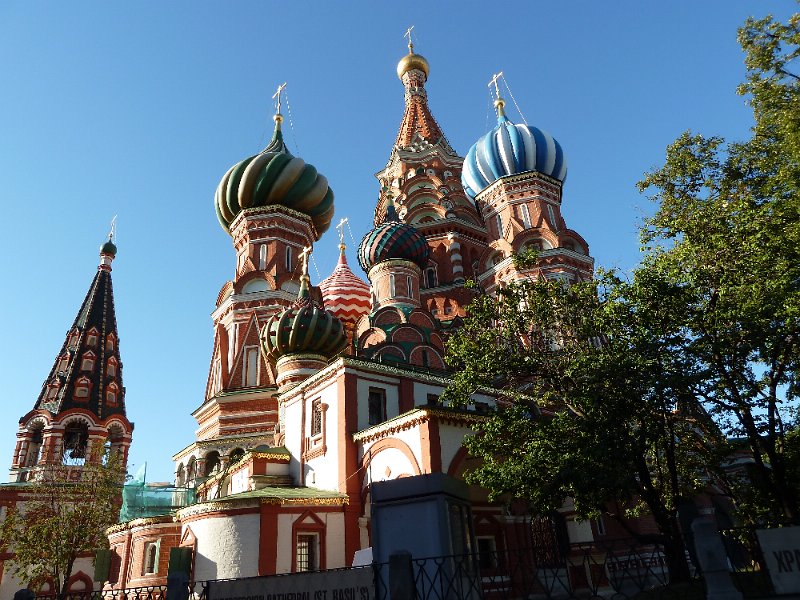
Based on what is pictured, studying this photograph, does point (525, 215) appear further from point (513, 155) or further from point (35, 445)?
point (35, 445)

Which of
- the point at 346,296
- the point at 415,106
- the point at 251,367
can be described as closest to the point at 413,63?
the point at 415,106

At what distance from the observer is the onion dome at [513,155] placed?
102 ft

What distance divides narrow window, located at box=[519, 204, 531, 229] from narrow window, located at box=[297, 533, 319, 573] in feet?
62.6

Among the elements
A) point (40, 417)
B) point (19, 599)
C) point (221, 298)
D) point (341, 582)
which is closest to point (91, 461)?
point (40, 417)

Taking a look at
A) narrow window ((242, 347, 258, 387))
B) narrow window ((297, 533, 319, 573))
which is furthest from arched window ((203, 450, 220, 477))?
narrow window ((297, 533, 319, 573))

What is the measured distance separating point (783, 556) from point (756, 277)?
589cm

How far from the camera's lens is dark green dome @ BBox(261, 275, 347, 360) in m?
23.1

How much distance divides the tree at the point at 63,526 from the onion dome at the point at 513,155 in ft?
73.1

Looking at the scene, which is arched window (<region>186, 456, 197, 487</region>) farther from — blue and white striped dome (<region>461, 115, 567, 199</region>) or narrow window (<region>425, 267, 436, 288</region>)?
blue and white striped dome (<region>461, 115, 567, 199</region>)

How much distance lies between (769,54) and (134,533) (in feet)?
68.8

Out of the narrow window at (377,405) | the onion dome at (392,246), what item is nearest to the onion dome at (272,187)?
the onion dome at (392,246)

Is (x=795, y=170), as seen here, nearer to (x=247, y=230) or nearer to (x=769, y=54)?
(x=769, y=54)

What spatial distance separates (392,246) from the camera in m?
29.0

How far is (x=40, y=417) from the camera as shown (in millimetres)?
30406
